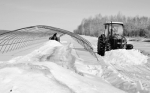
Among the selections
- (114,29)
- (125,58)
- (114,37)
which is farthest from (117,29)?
(125,58)

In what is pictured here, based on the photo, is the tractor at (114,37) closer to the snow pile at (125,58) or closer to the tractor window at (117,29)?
the tractor window at (117,29)

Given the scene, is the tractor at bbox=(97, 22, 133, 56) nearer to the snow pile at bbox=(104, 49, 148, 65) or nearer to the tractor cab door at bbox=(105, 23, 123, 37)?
the tractor cab door at bbox=(105, 23, 123, 37)

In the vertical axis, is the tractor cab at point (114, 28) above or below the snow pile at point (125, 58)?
above

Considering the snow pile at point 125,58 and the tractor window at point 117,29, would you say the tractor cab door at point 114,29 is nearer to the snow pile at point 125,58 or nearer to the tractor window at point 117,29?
the tractor window at point 117,29

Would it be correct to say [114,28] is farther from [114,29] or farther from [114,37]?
[114,37]

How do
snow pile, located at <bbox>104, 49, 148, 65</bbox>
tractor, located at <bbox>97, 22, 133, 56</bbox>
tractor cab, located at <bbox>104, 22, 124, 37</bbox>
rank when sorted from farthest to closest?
tractor cab, located at <bbox>104, 22, 124, 37</bbox>
tractor, located at <bbox>97, 22, 133, 56</bbox>
snow pile, located at <bbox>104, 49, 148, 65</bbox>

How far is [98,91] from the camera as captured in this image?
3463 millimetres

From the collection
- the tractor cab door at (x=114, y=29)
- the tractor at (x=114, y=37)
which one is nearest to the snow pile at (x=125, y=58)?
the tractor at (x=114, y=37)

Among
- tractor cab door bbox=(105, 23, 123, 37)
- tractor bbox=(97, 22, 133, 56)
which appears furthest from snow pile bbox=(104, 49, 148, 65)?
tractor cab door bbox=(105, 23, 123, 37)

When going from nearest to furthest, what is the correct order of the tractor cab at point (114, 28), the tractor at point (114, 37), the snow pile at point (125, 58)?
the snow pile at point (125, 58)
the tractor at point (114, 37)
the tractor cab at point (114, 28)

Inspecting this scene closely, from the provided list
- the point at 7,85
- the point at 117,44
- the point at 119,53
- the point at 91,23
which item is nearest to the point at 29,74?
the point at 7,85

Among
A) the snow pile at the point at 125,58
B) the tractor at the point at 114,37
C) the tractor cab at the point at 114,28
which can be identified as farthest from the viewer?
the tractor cab at the point at 114,28

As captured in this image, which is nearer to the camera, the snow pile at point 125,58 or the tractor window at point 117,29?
the snow pile at point 125,58

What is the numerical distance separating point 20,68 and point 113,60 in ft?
18.7
